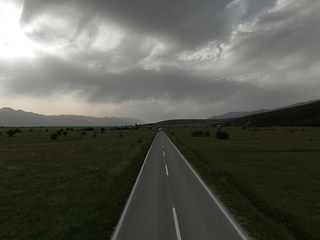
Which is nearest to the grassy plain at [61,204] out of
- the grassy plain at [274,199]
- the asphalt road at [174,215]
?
the asphalt road at [174,215]

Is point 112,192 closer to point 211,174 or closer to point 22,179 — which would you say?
point 211,174

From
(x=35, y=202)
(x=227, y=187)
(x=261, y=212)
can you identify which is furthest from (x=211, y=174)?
(x=35, y=202)

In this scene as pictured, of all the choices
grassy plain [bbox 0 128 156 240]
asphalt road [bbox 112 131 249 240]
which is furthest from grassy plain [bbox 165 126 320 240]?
grassy plain [bbox 0 128 156 240]

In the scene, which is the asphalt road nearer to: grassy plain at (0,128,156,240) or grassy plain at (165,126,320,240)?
grassy plain at (0,128,156,240)

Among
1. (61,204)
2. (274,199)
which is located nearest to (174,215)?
(274,199)

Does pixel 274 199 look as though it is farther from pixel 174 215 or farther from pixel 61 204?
pixel 61 204

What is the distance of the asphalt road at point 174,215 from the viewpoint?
7.02m

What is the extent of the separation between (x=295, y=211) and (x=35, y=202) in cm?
1417

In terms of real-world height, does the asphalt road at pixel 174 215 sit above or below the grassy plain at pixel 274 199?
above

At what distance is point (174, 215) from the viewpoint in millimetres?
8648

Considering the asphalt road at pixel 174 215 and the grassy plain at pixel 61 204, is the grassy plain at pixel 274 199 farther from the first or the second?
the grassy plain at pixel 61 204

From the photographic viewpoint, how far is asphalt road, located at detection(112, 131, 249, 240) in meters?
7.02

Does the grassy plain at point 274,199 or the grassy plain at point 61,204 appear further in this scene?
the grassy plain at point 61,204

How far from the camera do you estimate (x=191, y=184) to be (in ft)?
44.5
